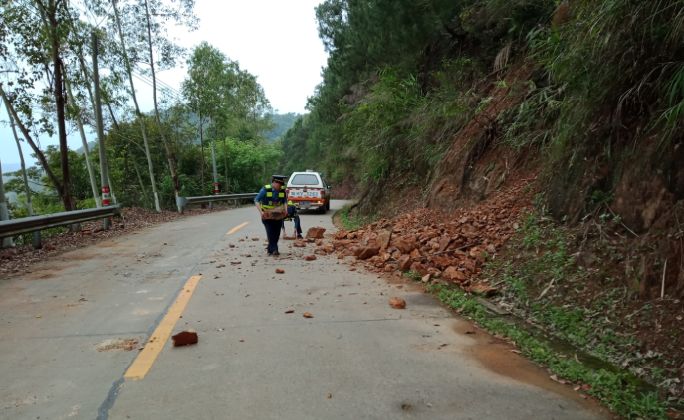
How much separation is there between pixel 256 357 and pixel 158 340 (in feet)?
3.71

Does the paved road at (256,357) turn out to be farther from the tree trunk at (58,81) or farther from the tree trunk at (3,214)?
the tree trunk at (58,81)

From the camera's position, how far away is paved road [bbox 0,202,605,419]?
3.41 m

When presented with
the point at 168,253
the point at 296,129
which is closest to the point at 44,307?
the point at 168,253

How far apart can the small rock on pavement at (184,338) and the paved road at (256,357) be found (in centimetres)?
7

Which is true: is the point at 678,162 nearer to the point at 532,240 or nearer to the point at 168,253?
the point at 532,240

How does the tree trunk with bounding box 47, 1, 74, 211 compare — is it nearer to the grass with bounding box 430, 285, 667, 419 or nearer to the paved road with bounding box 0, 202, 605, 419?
the paved road with bounding box 0, 202, 605, 419

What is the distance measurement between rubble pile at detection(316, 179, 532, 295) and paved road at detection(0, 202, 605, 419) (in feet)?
2.07

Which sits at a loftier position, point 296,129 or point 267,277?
point 296,129

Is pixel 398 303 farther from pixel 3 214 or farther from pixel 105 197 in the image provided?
pixel 105 197

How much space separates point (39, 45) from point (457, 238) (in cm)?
1502

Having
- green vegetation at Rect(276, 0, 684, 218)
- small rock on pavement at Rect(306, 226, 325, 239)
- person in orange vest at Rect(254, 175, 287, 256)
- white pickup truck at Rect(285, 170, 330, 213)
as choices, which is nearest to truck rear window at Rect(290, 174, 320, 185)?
white pickup truck at Rect(285, 170, 330, 213)

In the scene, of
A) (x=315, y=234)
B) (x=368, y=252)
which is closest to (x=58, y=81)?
(x=315, y=234)

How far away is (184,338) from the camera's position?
4.64 meters

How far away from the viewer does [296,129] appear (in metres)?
72.9
